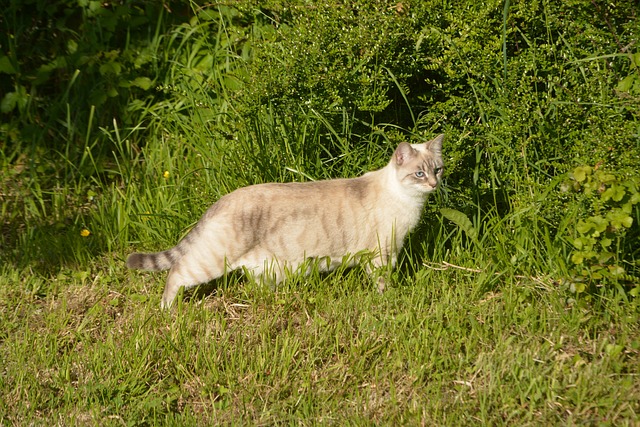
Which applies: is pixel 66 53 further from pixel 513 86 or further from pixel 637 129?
pixel 637 129

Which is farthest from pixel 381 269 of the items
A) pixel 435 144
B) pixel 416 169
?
pixel 435 144

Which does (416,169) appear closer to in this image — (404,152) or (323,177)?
(404,152)

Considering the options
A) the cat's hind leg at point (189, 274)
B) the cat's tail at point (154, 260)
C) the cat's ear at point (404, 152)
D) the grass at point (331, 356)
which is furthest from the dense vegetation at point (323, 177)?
the cat's ear at point (404, 152)

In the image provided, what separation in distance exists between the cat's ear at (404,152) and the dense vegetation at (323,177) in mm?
401

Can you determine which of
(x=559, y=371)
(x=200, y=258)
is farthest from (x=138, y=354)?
(x=559, y=371)

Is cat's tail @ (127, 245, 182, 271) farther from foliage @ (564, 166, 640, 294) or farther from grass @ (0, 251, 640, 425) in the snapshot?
foliage @ (564, 166, 640, 294)

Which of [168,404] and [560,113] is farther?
[560,113]

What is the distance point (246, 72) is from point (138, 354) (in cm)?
242

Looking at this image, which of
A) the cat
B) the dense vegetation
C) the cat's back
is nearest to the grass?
the dense vegetation

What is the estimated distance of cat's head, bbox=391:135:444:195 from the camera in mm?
4664

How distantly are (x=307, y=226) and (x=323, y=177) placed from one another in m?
0.82

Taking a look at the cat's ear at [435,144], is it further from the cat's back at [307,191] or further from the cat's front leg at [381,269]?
the cat's front leg at [381,269]

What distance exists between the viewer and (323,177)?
17.7 ft

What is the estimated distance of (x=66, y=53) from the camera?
6625mm
